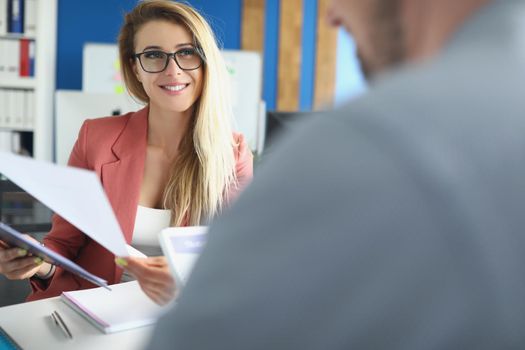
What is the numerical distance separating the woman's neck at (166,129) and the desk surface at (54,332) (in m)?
0.73

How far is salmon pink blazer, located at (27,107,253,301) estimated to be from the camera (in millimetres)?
1423

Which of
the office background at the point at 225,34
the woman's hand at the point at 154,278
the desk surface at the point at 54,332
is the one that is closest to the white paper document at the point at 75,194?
the woman's hand at the point at 154,278

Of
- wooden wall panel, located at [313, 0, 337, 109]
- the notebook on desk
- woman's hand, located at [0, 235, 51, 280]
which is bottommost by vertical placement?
the notebook on desk

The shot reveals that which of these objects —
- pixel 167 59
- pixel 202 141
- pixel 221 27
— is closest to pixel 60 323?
pixel 202 141

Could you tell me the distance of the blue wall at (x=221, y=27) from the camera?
4.80 m

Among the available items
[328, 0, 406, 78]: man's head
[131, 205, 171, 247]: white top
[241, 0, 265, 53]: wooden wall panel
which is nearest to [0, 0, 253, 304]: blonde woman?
[131, 205, 171, 247]: white top

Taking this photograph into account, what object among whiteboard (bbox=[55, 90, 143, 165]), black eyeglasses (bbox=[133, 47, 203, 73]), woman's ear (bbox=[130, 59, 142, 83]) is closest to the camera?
black eyeglasses (bbox=[133, 47, 203, 73])

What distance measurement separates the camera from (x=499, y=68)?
333 mm

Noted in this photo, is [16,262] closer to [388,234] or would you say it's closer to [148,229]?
[148,229]

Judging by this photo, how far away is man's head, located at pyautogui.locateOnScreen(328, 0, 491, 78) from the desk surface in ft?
2.03

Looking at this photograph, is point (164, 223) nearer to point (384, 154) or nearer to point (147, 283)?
point (147, 283)

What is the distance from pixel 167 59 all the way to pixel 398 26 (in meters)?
1.35

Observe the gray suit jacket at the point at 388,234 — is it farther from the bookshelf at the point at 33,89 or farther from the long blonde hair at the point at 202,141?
the bookshelf at the point at 33,89

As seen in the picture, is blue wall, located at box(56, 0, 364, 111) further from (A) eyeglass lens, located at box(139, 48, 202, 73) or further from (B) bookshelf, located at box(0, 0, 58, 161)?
(A) eyeglass lens, located at box(139, 48, 202, 73)
